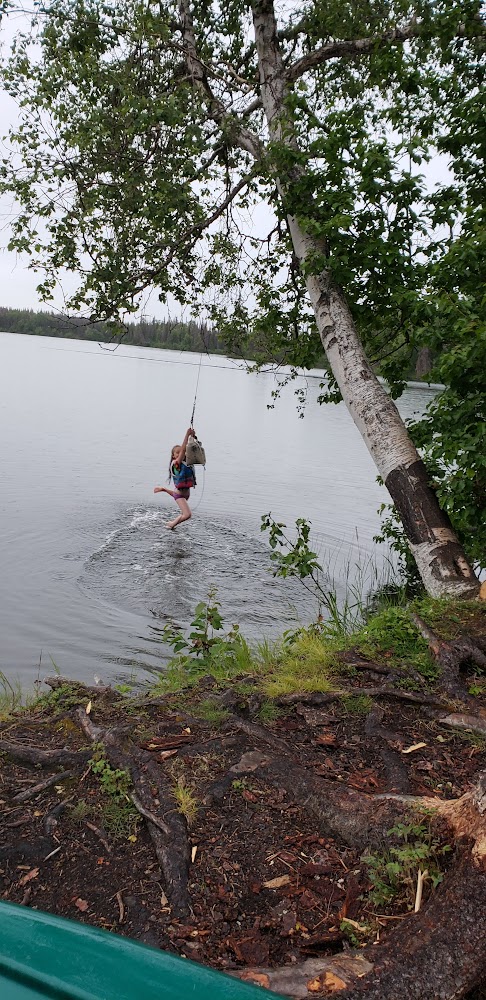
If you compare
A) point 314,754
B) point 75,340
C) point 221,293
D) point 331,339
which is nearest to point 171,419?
point 221,293

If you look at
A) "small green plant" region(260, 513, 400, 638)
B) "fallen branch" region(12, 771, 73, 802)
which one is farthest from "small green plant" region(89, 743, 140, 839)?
"small green plant" region(260, 513, 400, 638)

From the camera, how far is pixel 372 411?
24.9 feet

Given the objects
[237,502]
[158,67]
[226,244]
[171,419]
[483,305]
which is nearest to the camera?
[483,305]

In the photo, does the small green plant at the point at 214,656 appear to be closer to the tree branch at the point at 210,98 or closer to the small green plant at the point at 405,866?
the small green plant at the point at 405,866

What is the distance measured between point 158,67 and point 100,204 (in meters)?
2.13

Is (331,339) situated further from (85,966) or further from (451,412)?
(85,966)

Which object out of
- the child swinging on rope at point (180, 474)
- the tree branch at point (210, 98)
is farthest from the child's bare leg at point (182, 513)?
the tree branch at point (210, 98)

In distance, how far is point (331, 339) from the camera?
26.6 ft

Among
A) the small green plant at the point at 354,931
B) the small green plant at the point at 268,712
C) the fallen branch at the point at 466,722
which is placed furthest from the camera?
the small green plant at the point at 268,712

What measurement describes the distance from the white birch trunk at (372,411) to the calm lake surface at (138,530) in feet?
11.3

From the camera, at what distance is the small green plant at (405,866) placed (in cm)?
280

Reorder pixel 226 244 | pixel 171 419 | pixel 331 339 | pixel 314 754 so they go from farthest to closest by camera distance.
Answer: pixel 171 419 → pixel 226 244 → pixel 331 339 → pixel 314 754

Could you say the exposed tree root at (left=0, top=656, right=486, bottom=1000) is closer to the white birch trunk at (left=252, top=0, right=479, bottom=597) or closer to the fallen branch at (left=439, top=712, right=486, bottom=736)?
the fallen branch at (left=439, top=712, right=486, bottom=736)

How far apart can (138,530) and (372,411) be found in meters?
9.04
